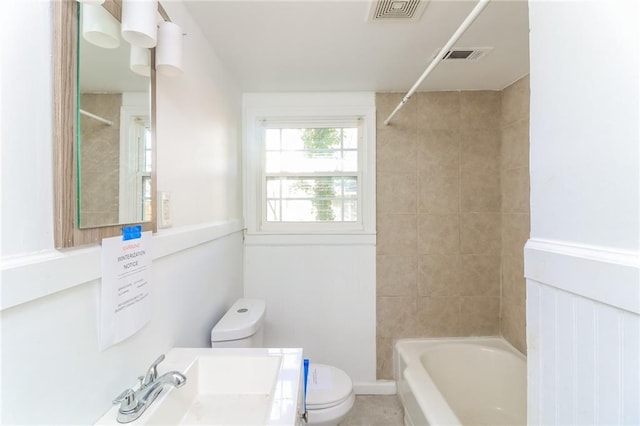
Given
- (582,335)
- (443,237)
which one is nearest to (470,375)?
(443,237)

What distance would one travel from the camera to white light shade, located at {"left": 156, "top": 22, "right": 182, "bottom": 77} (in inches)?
37.6

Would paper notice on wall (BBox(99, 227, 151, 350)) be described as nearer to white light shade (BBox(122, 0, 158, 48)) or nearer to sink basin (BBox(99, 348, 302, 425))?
sink basin (BBox(99, 348, 302, 425))

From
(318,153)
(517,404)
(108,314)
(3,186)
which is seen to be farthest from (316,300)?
(3,186)

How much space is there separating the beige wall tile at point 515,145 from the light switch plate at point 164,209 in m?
2.20

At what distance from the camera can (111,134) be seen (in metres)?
0.79

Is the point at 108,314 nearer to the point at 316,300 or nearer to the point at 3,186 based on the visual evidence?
the point at 3,186

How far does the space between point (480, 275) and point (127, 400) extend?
231 centimetres

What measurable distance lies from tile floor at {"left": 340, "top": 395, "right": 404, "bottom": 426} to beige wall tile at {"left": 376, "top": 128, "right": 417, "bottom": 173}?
1.74 m

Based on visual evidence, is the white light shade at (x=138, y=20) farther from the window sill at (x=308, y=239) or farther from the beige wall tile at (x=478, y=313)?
the beige wall tile at (x=478, y=313)

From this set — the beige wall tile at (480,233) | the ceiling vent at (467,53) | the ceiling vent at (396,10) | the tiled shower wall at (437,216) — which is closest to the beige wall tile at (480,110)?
the tiled shower wall at (437,216)

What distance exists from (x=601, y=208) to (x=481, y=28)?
1.29m

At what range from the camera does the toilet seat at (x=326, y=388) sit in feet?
5.06

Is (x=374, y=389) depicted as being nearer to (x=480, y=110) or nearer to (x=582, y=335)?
(x=582, y=335)

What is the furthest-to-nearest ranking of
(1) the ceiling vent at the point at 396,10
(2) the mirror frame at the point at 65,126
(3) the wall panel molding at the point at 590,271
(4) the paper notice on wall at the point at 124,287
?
Answer: 1. (1) the ceiling vent at the point at 396,10
2. (4) the paper notice on wall at the point at 124,287
3. (2) the mirror frame at the point at 65,126
4. (3) the wall panel molding at the point at 590,271
